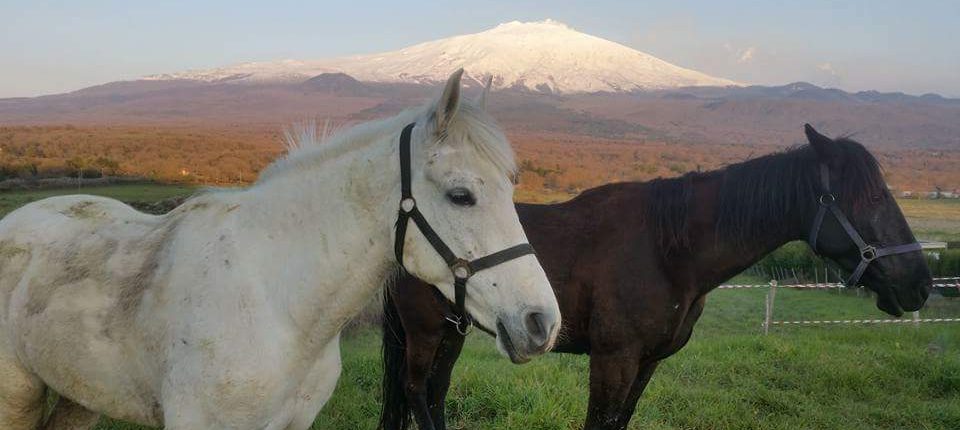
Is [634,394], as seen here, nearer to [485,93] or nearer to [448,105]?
[485,93]

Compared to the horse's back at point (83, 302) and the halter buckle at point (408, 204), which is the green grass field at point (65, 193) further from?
the halter buckle at point (408, 204)

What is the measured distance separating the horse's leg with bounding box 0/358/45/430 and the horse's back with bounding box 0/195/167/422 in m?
0.07

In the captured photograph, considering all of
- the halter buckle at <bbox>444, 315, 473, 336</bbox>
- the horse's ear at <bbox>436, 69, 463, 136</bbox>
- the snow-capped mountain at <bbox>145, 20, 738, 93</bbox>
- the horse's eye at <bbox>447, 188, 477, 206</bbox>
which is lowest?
the halter buckle at <bbox>444, 315, 473, 336</bbox>

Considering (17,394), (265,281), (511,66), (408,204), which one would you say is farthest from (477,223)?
(511,66)

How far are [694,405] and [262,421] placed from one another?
4.00 metres

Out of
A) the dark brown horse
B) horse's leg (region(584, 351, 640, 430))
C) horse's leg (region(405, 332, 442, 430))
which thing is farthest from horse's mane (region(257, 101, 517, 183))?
horse's leg (region(405, 332, 442, 430))

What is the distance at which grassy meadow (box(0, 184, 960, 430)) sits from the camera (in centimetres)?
459

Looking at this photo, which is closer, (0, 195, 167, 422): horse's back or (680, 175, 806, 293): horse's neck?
(0, 195, 167, 422): horse's back

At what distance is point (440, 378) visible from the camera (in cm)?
423

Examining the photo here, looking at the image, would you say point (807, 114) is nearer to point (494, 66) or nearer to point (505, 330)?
point (494, 66)

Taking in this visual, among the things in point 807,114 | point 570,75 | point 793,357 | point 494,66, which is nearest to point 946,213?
point 793,357

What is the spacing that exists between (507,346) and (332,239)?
0.67 metres

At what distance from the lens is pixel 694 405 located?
4.89 meters

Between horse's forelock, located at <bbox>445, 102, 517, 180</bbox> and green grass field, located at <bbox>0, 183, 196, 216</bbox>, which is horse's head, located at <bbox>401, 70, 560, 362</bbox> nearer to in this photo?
horse's forelock, located at <bbox>445, 102, 517, 180</bbox>
